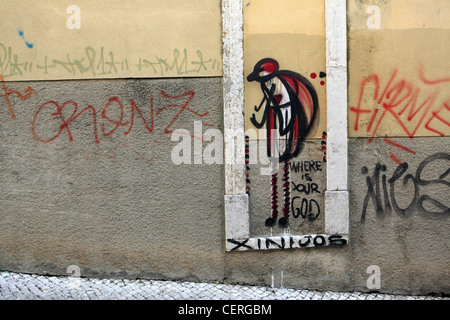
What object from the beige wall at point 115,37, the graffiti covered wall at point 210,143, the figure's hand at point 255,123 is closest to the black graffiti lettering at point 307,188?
the graffiti covered wall at point 210,143

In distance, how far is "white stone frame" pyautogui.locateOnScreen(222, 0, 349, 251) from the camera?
4477mm

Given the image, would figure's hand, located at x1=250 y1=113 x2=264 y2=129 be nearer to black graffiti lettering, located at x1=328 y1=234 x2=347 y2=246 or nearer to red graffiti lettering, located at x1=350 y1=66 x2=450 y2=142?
red graffiti lettering, located at x1=350 y1=66 x2=450 y2=142

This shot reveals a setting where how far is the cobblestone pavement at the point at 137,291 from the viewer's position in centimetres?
425

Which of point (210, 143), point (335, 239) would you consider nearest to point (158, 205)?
point (210, 143)

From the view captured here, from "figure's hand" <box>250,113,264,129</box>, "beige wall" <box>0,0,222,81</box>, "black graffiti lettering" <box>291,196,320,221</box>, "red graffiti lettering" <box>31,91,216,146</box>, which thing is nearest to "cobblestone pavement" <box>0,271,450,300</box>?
"black graffiti lettering" <box>291,196,320,221</box>

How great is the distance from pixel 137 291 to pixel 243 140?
2086 mm

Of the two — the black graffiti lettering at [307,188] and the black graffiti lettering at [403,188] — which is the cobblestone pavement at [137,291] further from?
the black graffiti lettering at [307,188]

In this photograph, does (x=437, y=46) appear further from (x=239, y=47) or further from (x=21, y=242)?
(x=21, y=242)

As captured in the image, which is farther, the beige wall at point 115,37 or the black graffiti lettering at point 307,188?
the black graffiti lettering at point 307,188

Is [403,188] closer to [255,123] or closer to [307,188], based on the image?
Result: [307,188]

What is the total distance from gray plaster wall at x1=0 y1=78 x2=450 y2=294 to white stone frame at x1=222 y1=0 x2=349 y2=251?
0.13 m

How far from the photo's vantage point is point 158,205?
4.61m

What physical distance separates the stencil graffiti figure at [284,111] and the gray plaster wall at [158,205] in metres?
0.58

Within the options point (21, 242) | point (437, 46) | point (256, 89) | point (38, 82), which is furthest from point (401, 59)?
point (21, 242)
